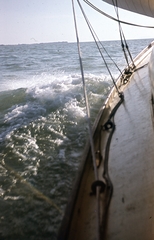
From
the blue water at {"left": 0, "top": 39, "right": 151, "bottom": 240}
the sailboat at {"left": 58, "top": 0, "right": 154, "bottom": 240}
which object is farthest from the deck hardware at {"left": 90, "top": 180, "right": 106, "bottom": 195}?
the blue water at {"left": 0, "top": 39, "right": 151, "bottom": 240}

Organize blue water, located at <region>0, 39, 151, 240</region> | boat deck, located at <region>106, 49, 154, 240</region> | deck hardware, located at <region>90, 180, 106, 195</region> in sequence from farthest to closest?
blue water, located at <region>0, 39, 151, 240</region>
deck hardware, located at <region>90, 180, 106, 195</region>
boat deck, located at <region>106, 49, 154, 240</region>

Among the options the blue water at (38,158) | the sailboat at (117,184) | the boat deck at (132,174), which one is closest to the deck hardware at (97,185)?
the sailboat at (117,184)

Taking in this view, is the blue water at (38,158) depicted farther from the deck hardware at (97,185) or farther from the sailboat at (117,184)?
the deck hardware at (97,185)

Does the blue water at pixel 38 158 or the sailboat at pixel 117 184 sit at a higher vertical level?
the sailboat at pixel 117 184

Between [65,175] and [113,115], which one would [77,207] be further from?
[113,115]

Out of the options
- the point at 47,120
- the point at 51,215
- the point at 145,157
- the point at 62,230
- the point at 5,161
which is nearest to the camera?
the point at 62,230

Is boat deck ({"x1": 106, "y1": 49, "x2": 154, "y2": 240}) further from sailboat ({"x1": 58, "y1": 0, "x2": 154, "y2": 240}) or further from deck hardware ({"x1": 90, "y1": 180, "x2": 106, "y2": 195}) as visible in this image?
deck hardware ({"x1": 90, "y1": 180, "x2": 106, "y2": 195})

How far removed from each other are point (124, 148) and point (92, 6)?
3473 millimetres

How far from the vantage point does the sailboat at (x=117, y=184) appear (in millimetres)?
1509

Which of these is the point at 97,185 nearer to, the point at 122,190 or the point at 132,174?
the point at 122,190

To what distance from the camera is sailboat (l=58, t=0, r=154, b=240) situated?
4.95ft

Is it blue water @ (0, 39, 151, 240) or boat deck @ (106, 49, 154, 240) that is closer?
boat deck @ (106, 49, 154, 240)

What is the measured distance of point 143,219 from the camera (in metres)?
1.51

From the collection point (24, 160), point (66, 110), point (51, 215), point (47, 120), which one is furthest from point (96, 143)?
point (66, 110)
